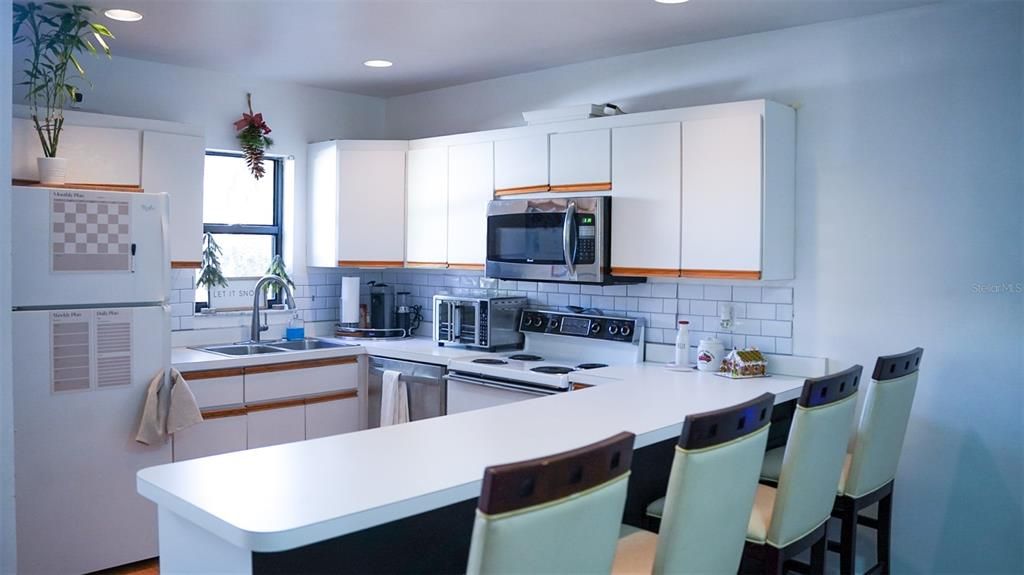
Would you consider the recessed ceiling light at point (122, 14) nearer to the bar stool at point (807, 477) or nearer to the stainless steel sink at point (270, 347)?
the stainless steel sink at point (270, 347)

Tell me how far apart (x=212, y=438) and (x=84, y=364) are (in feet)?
2.49

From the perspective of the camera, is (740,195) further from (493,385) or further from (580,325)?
(493,385)

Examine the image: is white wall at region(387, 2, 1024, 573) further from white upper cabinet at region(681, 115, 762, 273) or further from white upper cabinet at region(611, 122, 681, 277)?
white upper cabinet at region(611, 122, 681, 277)

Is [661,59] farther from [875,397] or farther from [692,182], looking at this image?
[875,397]

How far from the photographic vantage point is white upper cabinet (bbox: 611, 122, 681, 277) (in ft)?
12.2

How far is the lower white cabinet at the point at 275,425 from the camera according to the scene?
4211mm

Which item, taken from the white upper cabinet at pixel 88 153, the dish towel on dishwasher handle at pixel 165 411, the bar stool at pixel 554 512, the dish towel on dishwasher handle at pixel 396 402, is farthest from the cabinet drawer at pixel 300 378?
the bar stool at pixel 554 512

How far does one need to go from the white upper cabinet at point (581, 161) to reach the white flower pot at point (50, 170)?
2.23m

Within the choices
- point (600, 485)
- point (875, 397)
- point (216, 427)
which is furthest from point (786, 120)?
point (216, 427)

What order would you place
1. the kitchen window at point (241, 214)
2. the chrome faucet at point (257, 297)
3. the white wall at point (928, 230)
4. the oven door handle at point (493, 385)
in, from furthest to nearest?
the kitchen window at point (241, 214) → the chrome faucet at point (257, 297) → the oven door handle at point (493, 385) → the white wall at point (928, 230)

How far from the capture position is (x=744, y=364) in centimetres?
362

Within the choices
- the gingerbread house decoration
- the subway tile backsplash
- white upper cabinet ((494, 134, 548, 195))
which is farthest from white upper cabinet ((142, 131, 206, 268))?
the gingerbread house decoration

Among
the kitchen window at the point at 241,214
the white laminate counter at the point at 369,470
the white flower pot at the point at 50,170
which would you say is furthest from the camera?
the kitchen window at the point at 241,214

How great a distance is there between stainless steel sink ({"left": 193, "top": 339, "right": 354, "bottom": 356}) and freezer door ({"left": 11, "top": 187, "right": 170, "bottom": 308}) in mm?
898
